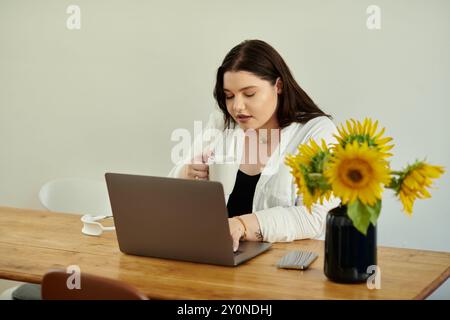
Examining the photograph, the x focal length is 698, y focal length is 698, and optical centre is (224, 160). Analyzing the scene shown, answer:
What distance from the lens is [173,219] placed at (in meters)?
1.77

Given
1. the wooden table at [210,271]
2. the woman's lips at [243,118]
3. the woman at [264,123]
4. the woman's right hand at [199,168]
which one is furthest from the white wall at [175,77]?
the wooden table at [210,271]

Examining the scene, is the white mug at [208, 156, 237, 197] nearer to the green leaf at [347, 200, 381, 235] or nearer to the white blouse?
the white blouse

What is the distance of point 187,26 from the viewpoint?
3.16m

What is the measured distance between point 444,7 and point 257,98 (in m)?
0.83

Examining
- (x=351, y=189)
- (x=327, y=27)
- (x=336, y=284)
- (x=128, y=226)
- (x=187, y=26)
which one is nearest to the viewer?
(x=351, y=189)

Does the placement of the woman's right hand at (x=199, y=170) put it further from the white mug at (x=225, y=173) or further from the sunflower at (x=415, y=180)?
the sunflower at (x=415, y=180)

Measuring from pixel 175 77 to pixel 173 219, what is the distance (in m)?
1.52

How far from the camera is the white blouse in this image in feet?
6.70

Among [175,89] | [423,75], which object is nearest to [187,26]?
[175,89]

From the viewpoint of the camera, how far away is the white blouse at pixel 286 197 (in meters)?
2.04

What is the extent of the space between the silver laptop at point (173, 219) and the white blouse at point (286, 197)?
0.59 feet

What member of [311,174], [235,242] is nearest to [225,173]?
[235,242]

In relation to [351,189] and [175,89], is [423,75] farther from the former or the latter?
[351,189]

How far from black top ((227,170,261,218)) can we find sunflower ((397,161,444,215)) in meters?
0.97
